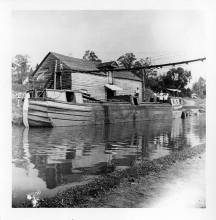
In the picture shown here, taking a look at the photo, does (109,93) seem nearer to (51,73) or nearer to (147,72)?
(147,72)

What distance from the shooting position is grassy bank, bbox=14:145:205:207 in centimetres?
252

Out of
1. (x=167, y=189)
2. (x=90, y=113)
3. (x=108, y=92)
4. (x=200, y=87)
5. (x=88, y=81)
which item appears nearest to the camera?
(x=167, y=189)

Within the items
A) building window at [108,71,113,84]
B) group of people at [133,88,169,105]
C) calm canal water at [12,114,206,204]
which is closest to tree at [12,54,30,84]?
calm canal water at [12,114,206,204]

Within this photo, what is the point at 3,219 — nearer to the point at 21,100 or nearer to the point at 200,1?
the point at 21,100

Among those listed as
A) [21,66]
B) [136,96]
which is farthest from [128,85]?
[21,66]

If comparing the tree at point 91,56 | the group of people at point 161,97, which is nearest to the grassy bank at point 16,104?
the tree at point 91,56

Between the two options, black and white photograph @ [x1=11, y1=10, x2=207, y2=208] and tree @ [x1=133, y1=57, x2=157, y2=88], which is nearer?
black and white photograph @ [x1=11, y1=10, x2=207, y2=208]

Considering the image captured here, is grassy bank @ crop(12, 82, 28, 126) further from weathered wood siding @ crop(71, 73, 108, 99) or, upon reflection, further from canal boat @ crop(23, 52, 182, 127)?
weathered wood siding @ crop(71, 73, 108, 99)

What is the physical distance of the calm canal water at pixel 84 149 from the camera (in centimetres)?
276

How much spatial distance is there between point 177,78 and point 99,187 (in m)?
1.27

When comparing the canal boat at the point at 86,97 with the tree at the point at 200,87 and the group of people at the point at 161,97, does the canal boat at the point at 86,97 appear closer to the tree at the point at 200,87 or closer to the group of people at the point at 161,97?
the group of people at the point at 161,97

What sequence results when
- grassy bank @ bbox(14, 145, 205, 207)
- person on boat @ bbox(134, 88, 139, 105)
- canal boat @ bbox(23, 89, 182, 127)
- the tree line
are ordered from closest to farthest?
grassy bank @ bbox(14, 145, 205, 207), the tree line, person on boat @ bbox(134, 88, 139, 105), canal boat @ bbox(23, 89, 182, 127)

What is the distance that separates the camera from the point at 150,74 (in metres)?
3.13

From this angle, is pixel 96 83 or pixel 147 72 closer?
pixel 147 72
